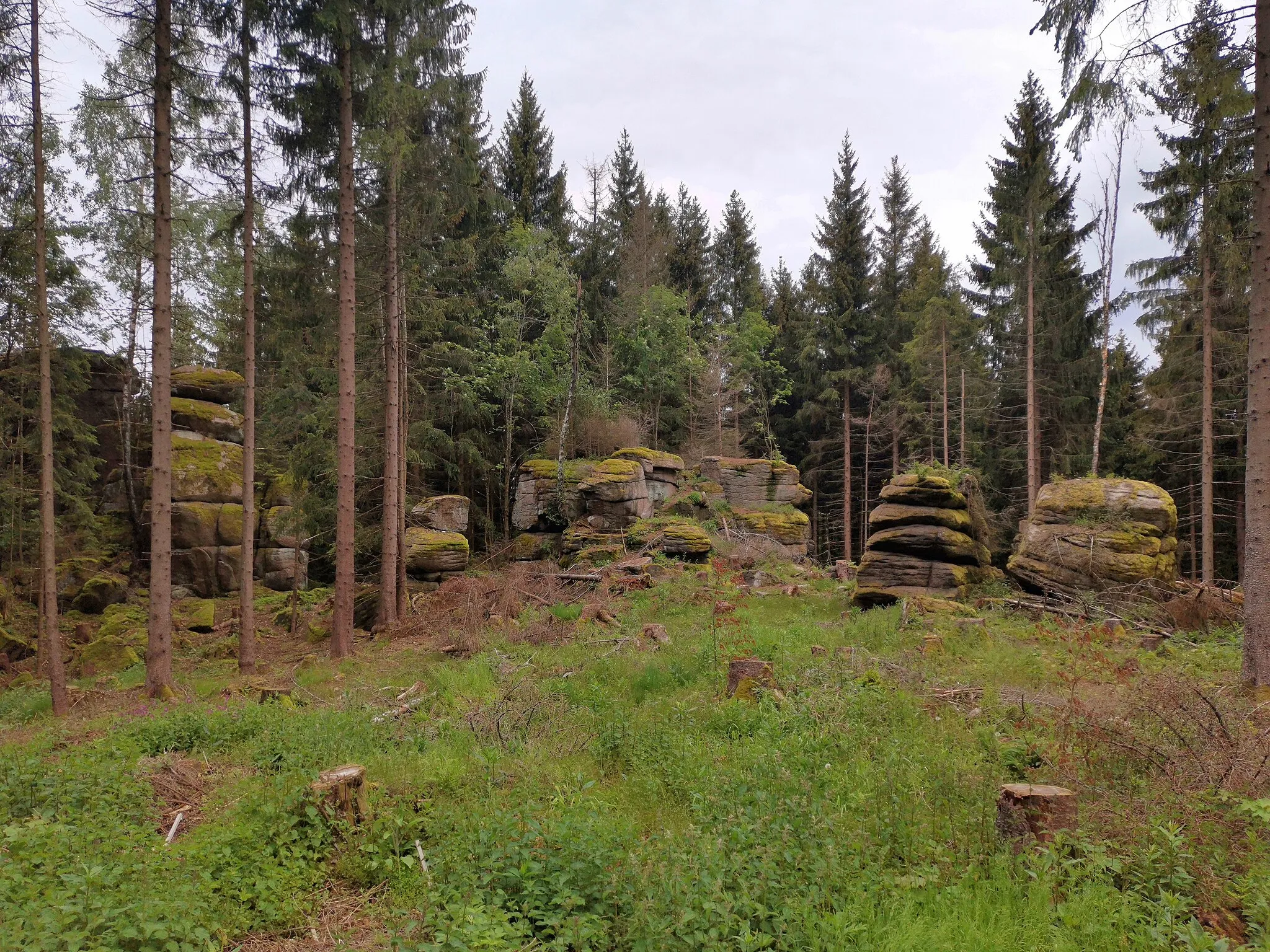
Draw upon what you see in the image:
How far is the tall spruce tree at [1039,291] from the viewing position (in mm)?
21750

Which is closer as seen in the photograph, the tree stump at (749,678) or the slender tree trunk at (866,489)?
the tree stump at (749,678)

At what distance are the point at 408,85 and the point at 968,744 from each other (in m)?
13.3

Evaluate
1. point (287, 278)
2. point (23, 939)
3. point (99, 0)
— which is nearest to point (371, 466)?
point (287, 278)

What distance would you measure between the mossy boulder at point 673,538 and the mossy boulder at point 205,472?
1229 cm

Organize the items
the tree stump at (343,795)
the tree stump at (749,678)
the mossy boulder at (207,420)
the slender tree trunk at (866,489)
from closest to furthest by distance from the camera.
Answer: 1. the tree stump at (343,795)
2. the tree stump at (749,678)
3. the mossy boulder at (207,420)
4. the slender tree trunk at (866,489)

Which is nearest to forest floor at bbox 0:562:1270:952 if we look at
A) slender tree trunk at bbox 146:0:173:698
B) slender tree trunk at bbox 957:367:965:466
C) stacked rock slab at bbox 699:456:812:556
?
slender tree trunk at bbox 146:0:173:698

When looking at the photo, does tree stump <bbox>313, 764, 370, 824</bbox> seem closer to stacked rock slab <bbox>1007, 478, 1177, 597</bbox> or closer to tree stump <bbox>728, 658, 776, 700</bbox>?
tree stump <bbox>728, 658, 776, 700</bbox>

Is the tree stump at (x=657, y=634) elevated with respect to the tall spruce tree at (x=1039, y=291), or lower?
lower

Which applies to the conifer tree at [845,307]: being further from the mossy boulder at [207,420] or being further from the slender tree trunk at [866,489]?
the mossy boulder at [207,420]

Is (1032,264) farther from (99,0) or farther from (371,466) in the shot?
(99,0)

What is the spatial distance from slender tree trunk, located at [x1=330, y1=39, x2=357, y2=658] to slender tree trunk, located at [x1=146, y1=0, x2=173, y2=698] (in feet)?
8.73

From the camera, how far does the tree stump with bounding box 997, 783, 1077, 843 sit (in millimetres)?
3943

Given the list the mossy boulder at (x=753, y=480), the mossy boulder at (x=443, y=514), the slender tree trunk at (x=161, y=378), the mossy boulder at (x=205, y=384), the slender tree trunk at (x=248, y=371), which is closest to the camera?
the slender tree trunk at (x=161, y=378)

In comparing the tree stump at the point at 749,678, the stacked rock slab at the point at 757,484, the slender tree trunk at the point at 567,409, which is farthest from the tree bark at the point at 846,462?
the tree stump at the point at 749,678
